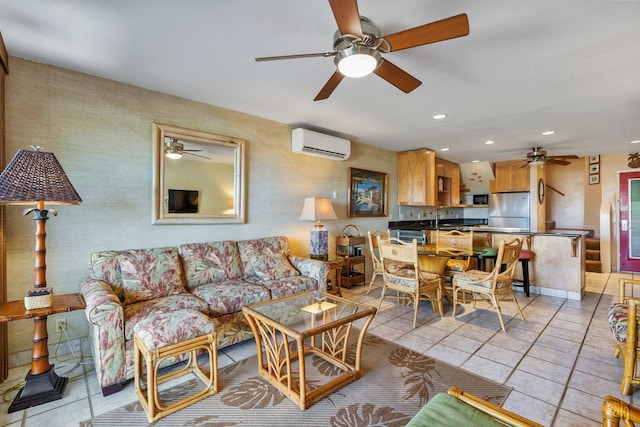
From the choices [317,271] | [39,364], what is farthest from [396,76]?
[39,364]

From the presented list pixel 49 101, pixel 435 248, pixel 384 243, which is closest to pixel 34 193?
pixel 49 101

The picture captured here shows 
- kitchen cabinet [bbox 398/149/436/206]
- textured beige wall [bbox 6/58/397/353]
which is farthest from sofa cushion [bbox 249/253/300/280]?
kitchen cabinet [bbox 398/149/436/206]

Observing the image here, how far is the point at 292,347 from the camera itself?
2582mm

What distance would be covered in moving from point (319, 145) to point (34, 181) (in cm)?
293

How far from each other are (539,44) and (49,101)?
12.0ft

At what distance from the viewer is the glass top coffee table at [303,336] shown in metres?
1.84

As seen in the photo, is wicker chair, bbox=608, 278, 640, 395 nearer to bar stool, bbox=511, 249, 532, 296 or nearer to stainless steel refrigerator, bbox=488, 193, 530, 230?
bar stool, bbox=511, 249, 532, 296

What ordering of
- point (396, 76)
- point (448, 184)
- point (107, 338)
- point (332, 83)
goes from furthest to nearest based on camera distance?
1. point (448, 184)
2. point (332, 83)
3. point (396, 76)
4. point (107, 338)

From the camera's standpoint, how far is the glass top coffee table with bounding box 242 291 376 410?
1844mm

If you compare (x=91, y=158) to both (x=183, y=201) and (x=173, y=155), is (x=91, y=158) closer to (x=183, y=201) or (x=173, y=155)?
(x=173, y=155)

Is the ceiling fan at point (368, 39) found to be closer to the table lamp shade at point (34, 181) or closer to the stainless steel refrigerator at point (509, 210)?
the table lamp shade at point (34, 181)

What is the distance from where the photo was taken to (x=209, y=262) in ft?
9.75

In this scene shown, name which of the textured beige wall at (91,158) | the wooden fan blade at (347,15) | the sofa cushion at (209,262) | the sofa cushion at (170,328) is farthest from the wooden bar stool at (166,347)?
the wooden fan blade at (347,15)

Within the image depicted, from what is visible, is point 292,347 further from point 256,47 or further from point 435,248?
point 256,47
